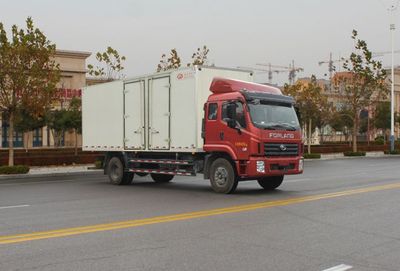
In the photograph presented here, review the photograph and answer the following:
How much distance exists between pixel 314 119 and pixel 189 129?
3323cm

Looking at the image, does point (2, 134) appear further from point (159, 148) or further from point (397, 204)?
point (397, 204)

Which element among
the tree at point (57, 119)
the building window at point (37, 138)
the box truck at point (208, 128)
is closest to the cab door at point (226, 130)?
the box truck at point (208, 128)

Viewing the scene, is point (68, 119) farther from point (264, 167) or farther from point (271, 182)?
point (264, 167)

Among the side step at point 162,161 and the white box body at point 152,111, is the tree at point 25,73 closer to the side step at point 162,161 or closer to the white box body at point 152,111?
the white box body at point 152,111

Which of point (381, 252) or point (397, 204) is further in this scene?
point (397, 204)

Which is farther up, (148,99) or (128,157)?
(148,99)

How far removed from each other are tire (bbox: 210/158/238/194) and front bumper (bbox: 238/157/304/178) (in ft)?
0.94

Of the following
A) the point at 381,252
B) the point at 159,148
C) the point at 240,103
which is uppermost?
the point at 240,103

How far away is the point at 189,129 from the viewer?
15320 mm

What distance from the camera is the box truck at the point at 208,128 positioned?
1414 centimetres

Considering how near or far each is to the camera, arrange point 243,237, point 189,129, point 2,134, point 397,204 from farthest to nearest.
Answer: point 2,134 → point 189,129 → point 397,204 → point 243,237

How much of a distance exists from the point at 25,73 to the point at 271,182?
14.7 meters

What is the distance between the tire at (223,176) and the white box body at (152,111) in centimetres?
74

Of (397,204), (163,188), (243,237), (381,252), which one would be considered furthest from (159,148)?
(381,252)
